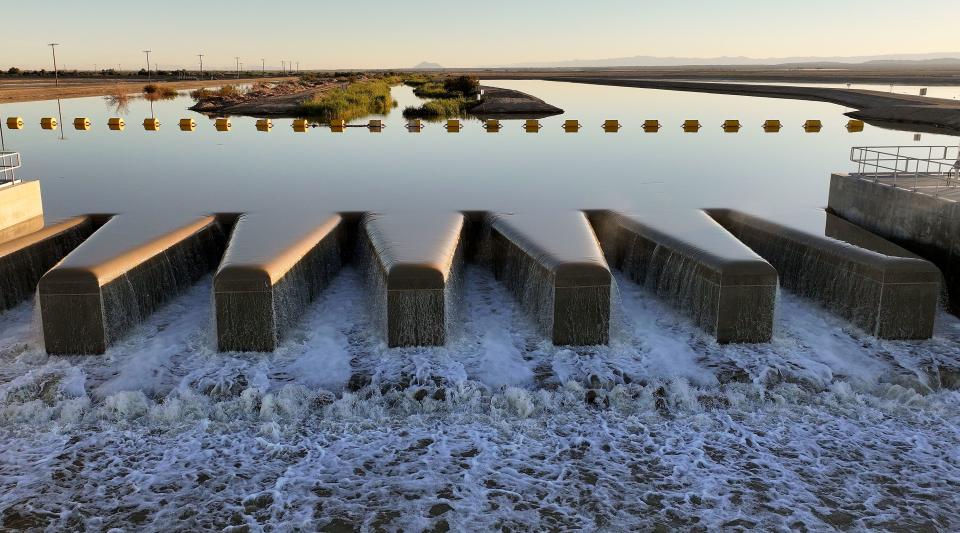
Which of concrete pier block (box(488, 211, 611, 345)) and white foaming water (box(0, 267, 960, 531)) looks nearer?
white foaming water (box(0, 267, 960, 531))

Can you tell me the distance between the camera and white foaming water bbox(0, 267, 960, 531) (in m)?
11.2

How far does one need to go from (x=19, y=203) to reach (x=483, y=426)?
1455cm


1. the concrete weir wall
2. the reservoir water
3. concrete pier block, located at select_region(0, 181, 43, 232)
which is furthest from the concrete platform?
the concrete weir wall

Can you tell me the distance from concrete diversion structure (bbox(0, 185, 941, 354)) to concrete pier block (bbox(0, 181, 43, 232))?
96 cm

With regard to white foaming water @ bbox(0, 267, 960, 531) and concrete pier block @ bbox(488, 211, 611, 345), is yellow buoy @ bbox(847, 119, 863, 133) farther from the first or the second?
white foaming water @ bbox(0, 267, 960, 531)

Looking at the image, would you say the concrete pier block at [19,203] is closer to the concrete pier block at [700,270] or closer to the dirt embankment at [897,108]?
the concrete pier block at [700,270]

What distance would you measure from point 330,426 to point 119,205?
17946 millimetres

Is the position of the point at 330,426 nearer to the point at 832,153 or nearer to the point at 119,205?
the point at 119,205

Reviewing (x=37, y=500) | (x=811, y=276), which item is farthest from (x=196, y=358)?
(x=811, y=276)

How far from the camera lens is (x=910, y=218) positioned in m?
20.1

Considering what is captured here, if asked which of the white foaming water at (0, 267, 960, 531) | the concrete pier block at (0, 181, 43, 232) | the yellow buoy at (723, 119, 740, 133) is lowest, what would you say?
the white foaming water at (0, 267, 960, 531)

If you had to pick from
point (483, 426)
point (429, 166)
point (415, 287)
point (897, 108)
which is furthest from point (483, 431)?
point (897, 108)

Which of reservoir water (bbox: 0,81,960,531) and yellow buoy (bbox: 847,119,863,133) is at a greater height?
yellow buoy (bbox: 847,119,863,133)

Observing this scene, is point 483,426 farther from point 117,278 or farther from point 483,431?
point 117,278
